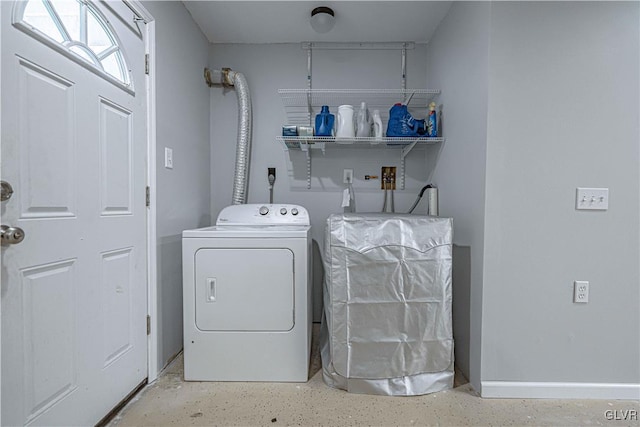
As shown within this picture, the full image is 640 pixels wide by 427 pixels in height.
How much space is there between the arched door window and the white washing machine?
865 millimetres

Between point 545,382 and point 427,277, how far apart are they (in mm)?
842

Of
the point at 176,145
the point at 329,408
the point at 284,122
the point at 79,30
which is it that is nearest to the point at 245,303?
the point at 329,408

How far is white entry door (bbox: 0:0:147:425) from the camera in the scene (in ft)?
3.14

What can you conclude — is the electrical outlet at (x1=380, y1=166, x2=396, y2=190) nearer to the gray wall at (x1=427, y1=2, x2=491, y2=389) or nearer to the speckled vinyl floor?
the gray wall at (x1=427, y1=2, x2=491, y2=389)

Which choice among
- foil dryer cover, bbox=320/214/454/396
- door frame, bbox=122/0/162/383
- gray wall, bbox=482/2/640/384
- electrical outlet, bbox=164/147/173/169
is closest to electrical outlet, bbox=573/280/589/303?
gray wall, bbox=482/2/640/384

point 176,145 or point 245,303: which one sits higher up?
point 176,145

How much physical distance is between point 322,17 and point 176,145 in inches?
50.2

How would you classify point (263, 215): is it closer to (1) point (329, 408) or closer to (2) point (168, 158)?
(2) point (168, 158)

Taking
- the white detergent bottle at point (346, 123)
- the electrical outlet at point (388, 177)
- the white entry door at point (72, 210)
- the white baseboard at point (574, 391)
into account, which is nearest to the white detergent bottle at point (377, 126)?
the white detergent bottle at point (346, 123)

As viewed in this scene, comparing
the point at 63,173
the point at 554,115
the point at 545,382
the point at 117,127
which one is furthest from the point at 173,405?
the point at 554,115

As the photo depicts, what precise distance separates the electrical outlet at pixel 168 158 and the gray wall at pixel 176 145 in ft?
0.09

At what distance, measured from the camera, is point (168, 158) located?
180cm

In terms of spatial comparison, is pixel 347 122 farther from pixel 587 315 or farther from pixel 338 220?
pixel 587 315

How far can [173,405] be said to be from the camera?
1483mm
